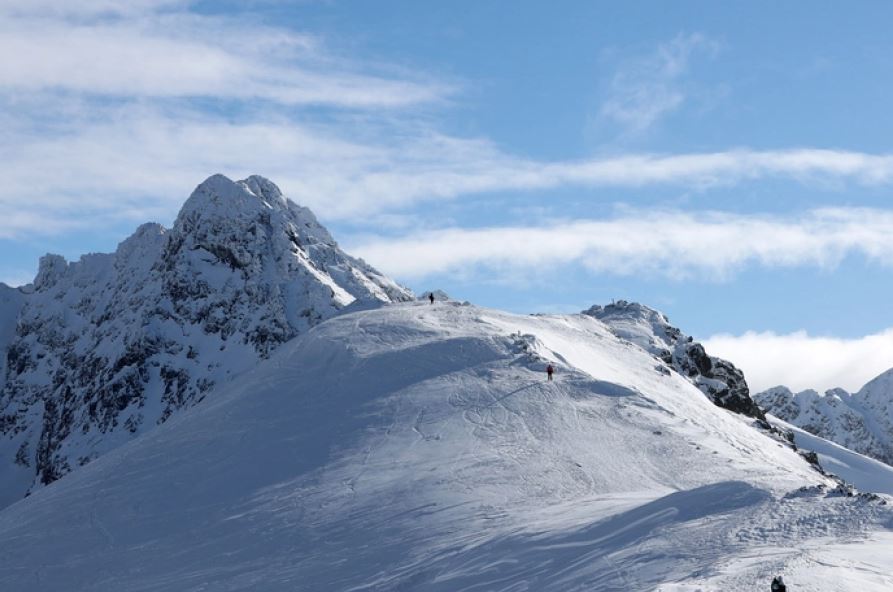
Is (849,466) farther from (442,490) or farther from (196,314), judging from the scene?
(442,490)

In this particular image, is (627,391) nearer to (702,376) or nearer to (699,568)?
(699,568)

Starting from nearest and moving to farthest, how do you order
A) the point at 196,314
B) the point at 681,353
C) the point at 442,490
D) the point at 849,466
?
the point at 442,490 → the point at 681,353 → the point at 849,466 → the point at 196,314

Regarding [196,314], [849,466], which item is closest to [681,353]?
[849,466]

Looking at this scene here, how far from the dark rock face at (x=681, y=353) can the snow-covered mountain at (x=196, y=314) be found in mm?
75905

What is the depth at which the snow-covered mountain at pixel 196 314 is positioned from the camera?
6624 inches

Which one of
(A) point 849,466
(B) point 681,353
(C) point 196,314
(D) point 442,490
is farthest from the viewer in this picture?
(C) point 196,314

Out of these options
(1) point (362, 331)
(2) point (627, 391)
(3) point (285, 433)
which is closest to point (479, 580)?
(3) point (285, 433)

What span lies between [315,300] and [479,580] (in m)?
143

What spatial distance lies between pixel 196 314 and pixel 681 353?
102m

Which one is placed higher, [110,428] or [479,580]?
[110,428]

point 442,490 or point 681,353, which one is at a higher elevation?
point 681,353

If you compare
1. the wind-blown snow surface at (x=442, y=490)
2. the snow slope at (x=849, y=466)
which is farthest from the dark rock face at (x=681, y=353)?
the snow slope at (x=849, y=466)

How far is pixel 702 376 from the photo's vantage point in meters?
89.4

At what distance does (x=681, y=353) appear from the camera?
295 ft
